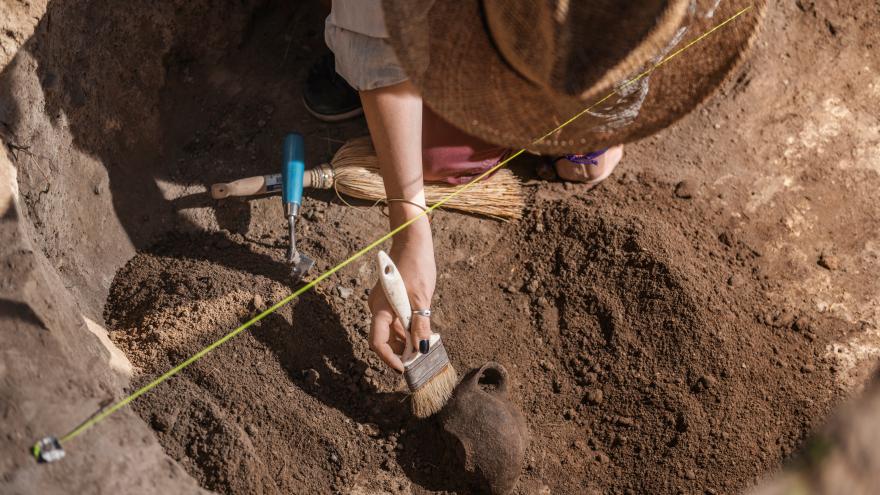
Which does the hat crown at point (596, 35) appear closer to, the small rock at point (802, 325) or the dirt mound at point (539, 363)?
the dirt mound at point (539, 363)

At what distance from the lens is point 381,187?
235cm

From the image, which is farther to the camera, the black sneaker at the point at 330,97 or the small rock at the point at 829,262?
the black sneaker at the point at 330,97

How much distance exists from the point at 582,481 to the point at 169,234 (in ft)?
4.49

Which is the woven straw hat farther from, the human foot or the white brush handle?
the human foot

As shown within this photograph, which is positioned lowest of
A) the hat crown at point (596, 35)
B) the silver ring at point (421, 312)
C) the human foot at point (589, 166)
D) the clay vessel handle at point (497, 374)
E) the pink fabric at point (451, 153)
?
the clay vessel handle at point (497, 374)

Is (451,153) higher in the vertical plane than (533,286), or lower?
higher

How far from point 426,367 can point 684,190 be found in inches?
40.7

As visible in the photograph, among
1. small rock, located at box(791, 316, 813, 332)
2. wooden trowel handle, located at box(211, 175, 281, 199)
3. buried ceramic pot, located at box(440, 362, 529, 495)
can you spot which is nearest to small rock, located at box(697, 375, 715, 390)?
small rock, located at box(791, 316, 813, 332)

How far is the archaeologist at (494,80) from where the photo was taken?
1.30 metres

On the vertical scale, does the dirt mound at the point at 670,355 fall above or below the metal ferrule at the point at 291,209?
below

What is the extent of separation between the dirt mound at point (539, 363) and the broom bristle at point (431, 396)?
6cm

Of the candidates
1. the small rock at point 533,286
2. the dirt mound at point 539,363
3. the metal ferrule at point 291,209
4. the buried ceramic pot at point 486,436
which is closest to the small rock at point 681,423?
the dirt mound at point 539,363

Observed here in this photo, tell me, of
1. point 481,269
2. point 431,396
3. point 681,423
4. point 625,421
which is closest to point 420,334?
point 431,396

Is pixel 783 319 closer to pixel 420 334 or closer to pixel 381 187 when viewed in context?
pixel 420 334
